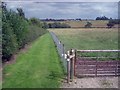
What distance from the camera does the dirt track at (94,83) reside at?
42.9 ft

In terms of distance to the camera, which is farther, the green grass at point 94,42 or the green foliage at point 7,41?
the green grass at point 94,42

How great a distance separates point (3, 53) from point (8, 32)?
1.36m

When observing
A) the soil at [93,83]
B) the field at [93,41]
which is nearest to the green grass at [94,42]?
the field at [93,41]

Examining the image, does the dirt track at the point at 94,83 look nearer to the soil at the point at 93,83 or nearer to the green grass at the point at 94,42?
the soil at the point at 93,83

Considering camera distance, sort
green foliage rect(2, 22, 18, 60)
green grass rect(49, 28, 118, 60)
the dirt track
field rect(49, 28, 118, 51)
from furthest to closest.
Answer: field rect(49, 28, 118, 51), green grass rect(49, 28, 118, 60), green foliage rect(2, 22, 18, 60), the dirt track

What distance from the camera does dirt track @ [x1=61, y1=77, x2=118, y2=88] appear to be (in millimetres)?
13078

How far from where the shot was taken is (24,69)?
18156 mm

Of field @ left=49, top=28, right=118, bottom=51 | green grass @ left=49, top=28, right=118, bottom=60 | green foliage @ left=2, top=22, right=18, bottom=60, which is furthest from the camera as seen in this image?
field @ left=49, top=28, right=118, bottom=51

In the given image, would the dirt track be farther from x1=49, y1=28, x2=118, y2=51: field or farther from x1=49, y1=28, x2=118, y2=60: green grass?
x1=49, y1=28, x2=118, y2=51: field

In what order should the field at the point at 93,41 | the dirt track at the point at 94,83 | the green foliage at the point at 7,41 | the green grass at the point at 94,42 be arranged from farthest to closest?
the field at the point at 93,41 < the green grass at the point at 94,42 < the green foliage at the point at 7,41 < the dirt track at the point at 94,83

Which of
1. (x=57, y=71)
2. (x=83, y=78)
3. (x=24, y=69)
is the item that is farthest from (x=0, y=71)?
(x=83, y=78)

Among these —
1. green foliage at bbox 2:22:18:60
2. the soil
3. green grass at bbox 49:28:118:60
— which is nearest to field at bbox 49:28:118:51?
green grass at bbox 49:28:118:60

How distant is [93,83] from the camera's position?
13.6 m

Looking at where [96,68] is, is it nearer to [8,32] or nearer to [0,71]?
[0,71]
